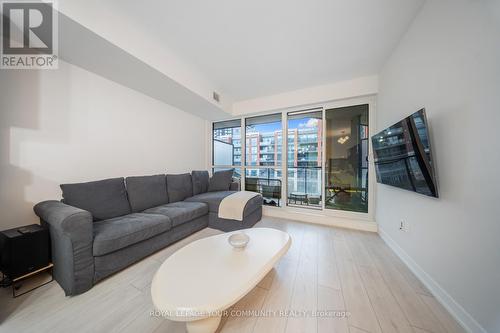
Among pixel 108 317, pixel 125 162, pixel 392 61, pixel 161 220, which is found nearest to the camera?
pixel 108 317

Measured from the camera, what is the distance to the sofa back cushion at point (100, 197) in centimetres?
171

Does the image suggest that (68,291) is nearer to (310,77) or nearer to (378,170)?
(378,170)

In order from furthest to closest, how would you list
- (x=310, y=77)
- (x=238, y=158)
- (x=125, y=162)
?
(x=238, y=158), (x=310, y=77), (x=125, y=162)

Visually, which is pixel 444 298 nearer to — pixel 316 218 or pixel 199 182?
pixel 316 218

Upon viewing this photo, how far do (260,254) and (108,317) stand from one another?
115 cm

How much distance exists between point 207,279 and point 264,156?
295cm

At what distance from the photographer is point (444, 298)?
1217 mm

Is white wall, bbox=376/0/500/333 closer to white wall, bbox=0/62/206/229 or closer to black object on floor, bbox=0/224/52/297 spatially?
black object on floor, bbox=0/224/52/297

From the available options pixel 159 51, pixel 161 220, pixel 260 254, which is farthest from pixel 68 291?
pixel 159 51

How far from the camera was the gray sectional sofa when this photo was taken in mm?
1283

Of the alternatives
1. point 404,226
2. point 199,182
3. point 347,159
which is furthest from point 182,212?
point 347,159

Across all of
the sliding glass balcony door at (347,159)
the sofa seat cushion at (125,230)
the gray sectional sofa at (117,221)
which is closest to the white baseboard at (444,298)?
the sliding glass balcony door at (347,159)

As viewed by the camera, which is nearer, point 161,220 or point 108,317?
point 108,317

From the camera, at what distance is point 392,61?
211 centimetres
